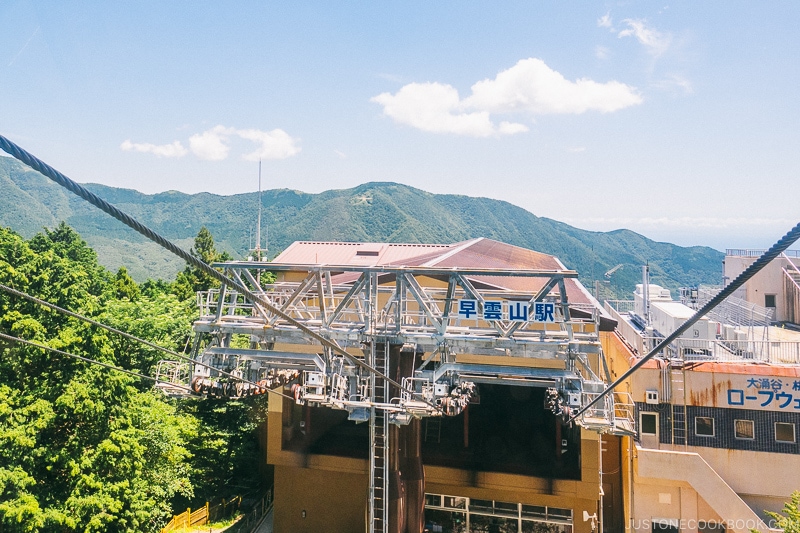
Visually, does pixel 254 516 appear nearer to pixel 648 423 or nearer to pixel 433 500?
pixel 433 500

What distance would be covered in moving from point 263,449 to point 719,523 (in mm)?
18556

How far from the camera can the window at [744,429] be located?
1487 centimetres

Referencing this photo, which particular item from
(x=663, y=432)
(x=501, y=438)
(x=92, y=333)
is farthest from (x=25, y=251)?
(x=663, y=432)

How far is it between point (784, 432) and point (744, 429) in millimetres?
1052

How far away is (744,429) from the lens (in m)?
14.9

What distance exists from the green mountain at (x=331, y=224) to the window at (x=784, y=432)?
9834cm

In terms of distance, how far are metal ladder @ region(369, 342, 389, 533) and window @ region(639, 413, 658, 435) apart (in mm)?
8729

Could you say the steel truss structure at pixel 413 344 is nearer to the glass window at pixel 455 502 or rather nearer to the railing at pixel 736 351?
the railing at pixel 736 351

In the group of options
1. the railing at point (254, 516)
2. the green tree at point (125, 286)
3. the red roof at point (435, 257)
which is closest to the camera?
the railing at point (254, 516)

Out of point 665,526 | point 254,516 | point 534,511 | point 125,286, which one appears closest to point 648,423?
point 665,526

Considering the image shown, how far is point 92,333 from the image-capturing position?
15.1 meters

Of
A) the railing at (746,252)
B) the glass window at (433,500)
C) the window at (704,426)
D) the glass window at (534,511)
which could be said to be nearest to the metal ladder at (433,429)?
the glass window at (433,500)

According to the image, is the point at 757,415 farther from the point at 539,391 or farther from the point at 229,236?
the point at 229,236

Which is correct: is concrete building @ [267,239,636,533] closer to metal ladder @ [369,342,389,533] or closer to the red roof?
the red roof
